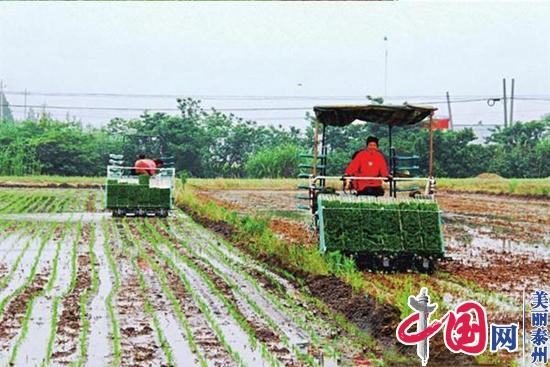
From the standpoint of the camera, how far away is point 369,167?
8141 mm

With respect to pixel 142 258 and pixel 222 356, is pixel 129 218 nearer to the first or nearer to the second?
pixel 142 258

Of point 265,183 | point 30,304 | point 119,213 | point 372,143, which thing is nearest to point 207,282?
point 30,304

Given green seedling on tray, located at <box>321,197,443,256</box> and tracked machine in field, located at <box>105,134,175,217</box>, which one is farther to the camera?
tracked machine in field, located at <box>105,134,175,217</box>

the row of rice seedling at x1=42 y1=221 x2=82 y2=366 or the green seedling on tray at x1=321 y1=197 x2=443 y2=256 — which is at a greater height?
the green seedling on tray at x1=321 y1=197 x2=443 y2=256

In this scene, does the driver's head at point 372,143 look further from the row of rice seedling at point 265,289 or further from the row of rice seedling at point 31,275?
the row of rice seedling at point 31,275

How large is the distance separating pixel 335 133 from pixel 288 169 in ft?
10.6

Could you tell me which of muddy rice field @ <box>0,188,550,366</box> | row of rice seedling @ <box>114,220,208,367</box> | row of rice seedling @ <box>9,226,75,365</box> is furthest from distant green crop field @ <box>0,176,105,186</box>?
row of rice seedling @ <box>114,220,208,367</box>

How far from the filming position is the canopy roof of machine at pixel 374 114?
812 centimetres

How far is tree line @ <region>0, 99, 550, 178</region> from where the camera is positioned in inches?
1248

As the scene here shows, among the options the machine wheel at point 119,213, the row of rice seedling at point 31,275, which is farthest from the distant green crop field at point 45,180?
the row of rice seedling at point 31,275

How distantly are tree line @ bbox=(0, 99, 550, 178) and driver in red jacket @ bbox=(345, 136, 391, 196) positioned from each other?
21270 mm

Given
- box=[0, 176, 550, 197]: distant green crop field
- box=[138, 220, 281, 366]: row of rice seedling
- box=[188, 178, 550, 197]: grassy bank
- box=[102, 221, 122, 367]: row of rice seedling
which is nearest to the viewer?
box=[102, 221, 122, 367]: row of rice seedling

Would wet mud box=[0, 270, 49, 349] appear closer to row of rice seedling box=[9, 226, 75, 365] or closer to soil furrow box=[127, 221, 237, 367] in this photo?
row of rice seedling box=[9, 226, 75, 365]

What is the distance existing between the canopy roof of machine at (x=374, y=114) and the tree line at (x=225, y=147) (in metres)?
20.8
